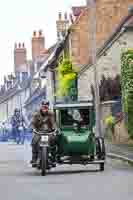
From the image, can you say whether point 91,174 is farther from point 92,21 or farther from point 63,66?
point 63,66

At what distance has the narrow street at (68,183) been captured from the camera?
1534 cm

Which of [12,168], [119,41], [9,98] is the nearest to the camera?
[12,168]

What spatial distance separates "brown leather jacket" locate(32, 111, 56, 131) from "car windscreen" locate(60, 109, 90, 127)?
1.26m

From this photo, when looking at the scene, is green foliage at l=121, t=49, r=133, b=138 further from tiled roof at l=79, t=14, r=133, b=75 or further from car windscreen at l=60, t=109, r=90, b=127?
car windscreen at l=60, t=109, r=90, b=127

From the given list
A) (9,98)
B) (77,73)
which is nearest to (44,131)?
(77,73)

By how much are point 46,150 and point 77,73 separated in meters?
37.6

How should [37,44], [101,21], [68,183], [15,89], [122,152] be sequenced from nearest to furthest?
[68,183], [122,152], [101,21], [37,44], [15,89]

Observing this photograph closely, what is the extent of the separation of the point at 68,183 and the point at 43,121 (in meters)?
3.21

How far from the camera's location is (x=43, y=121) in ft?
69.2

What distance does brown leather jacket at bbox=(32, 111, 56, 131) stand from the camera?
69.0ft

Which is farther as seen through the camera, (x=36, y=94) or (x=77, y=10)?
Answer: (x=36, y=94)

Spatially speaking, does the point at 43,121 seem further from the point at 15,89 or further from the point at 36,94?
the point at 15,89

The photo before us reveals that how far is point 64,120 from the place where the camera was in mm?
22438

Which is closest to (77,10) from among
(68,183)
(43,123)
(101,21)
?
(101,21)
